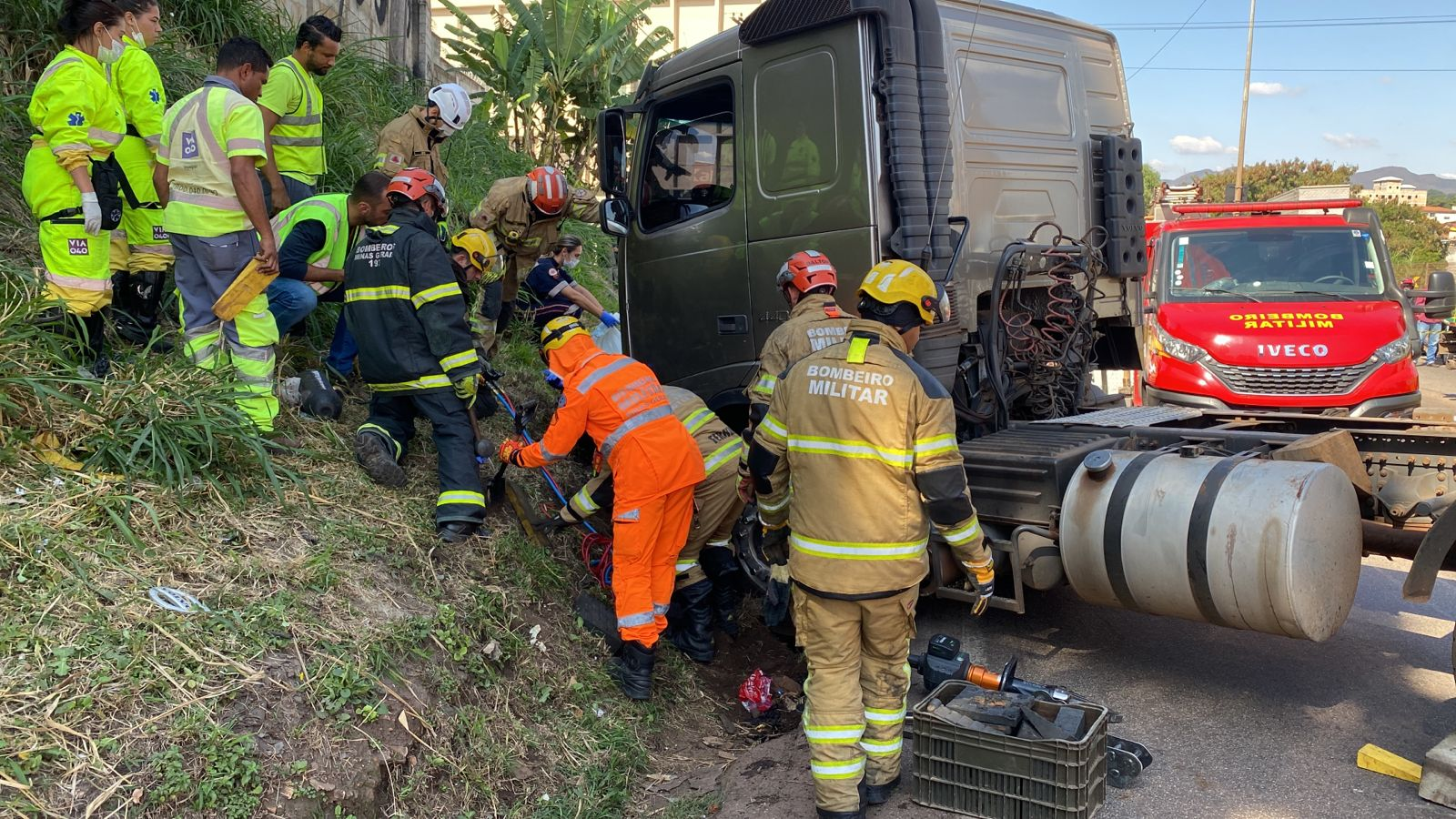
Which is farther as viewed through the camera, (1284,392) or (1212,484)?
(1284,392)

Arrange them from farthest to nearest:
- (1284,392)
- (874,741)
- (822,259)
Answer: (1284,392) < (822,259) < (874,741)

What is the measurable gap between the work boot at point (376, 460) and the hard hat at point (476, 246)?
1035mm

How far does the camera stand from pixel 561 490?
217 inches

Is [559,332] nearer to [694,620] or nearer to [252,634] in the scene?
[694,620]

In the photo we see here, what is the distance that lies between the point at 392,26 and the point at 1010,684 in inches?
363

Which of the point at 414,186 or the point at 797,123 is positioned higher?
the point at 797,123

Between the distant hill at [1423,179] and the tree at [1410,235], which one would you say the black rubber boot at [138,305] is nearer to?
the tree at [1410,235]

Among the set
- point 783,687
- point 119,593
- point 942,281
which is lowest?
point 783,687

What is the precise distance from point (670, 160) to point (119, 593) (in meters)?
3.49

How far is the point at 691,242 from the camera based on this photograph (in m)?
5.49

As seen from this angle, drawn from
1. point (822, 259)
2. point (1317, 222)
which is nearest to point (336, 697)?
point (822, 259)

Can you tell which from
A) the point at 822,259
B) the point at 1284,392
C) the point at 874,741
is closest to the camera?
the point at 874,741

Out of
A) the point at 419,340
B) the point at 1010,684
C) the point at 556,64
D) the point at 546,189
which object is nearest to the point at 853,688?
the point at 1010,684

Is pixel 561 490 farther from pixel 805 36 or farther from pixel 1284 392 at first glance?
pixel 1284 392
